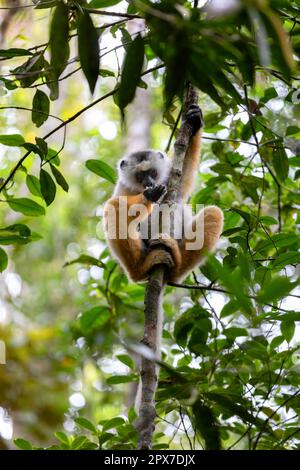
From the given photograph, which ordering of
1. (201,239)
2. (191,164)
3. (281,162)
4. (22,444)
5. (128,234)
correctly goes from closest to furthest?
(22,444) → (281,162) → (128,234) → (201,239) → (191,164)

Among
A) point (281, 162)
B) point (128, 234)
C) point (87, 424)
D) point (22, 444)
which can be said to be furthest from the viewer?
point (128, 234)

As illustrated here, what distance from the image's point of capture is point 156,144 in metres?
17.5

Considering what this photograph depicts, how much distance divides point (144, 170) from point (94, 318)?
201 centimetres

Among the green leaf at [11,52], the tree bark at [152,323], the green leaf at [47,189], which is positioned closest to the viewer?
the tree bark at [152,323]

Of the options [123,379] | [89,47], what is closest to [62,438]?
[123,379]

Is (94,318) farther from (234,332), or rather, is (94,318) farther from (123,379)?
(234,332)

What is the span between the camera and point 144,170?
6938mm

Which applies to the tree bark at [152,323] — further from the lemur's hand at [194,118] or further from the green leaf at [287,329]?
the green leaf at [287,329]

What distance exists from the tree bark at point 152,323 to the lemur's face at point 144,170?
2.10 meters

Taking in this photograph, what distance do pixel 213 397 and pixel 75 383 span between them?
369 inches

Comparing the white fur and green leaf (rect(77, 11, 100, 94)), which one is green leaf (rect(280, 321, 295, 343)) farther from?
the white fur

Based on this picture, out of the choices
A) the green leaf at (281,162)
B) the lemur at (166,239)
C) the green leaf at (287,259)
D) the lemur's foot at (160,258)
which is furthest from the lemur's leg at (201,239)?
the green leaf at (287,259)

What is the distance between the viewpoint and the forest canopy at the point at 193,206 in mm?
2107

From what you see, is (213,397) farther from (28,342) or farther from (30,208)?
(28,342)
